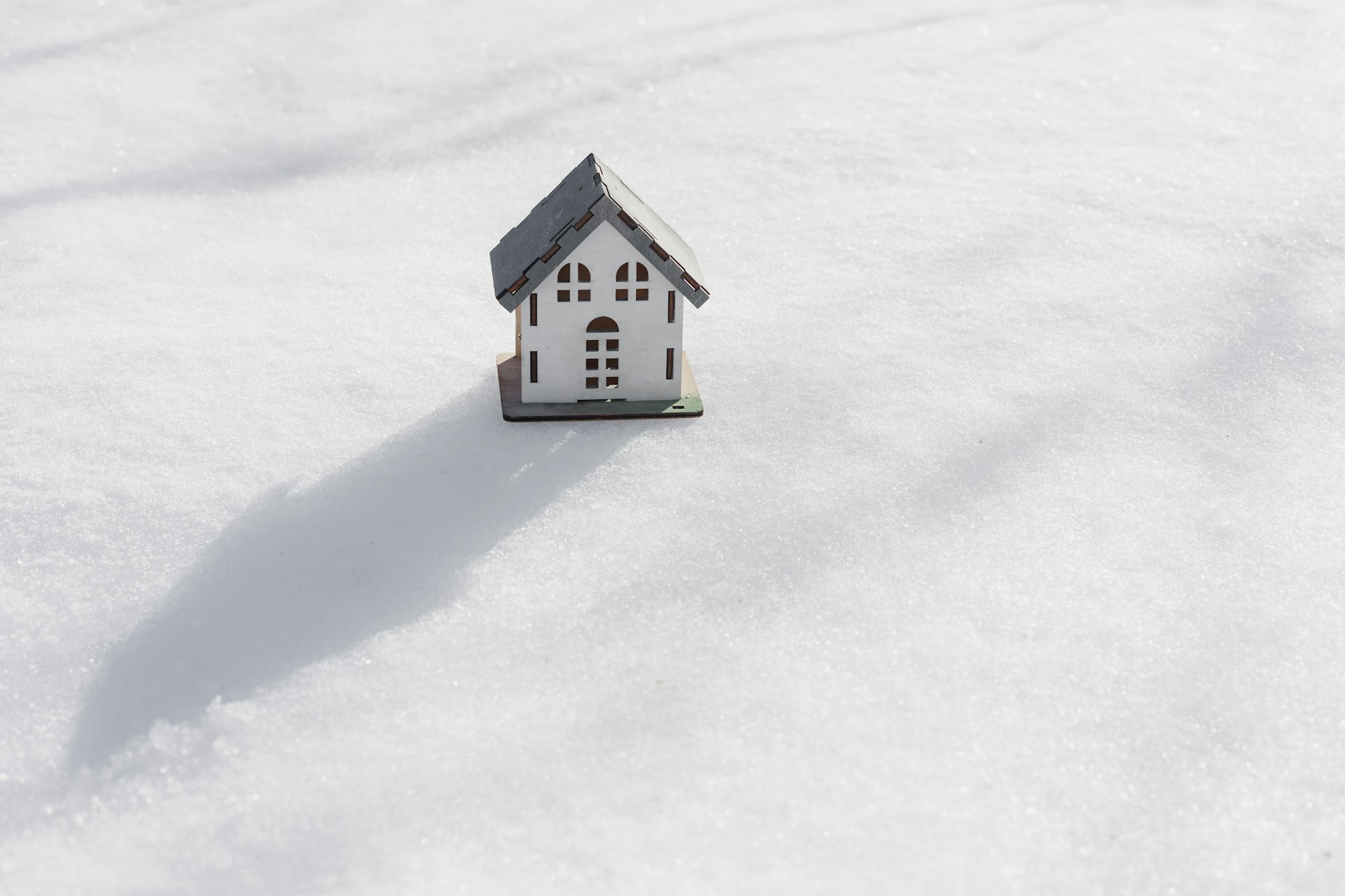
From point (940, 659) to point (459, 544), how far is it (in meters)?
1.08

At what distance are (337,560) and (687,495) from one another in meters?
0.81

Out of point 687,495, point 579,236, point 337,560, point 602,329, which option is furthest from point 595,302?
point 337,560

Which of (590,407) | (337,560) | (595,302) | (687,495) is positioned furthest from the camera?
(590,407)

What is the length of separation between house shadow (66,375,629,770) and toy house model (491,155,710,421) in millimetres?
91

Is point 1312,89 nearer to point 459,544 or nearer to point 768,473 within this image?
point 768,473

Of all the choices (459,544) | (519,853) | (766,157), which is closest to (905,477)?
(459,544)

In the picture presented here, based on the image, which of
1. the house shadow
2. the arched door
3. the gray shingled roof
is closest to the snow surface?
the house shadow

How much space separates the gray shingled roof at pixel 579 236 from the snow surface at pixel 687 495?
0.38 metres

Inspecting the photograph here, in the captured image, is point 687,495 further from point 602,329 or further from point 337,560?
point 337,560

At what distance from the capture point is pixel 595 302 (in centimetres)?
326

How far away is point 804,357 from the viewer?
3.66 meters

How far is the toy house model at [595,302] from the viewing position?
3.15m

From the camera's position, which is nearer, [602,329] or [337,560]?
[337,560]

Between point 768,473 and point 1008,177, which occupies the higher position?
point 1008,177
